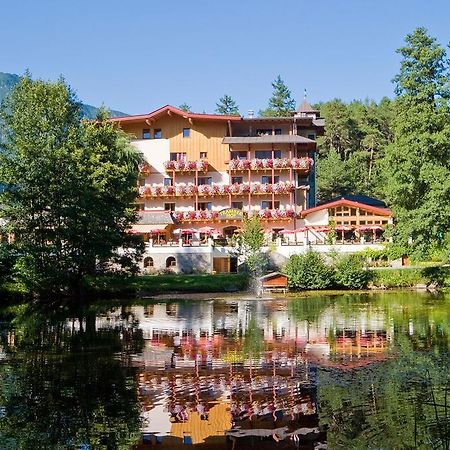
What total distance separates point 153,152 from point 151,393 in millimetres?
47830

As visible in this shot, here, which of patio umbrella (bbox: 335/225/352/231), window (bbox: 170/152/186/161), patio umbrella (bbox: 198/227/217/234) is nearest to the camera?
patio umbrella (bbox: 335/225/352/231)

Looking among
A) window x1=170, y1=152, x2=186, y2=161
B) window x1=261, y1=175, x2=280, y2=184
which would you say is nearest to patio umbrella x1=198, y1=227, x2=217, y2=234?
window x1=261, y1=175, x2=280, y2=184

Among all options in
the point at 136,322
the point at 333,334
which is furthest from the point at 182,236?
the point at 333,334

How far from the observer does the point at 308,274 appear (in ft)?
141

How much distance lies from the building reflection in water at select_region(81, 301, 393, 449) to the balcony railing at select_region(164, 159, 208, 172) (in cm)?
2984

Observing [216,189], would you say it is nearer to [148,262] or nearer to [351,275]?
[148,262]

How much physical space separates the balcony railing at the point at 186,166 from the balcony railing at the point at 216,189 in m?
1.56

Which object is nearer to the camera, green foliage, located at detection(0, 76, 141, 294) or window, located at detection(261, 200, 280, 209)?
green foliage, located at detection(0, 76, 141, 294)

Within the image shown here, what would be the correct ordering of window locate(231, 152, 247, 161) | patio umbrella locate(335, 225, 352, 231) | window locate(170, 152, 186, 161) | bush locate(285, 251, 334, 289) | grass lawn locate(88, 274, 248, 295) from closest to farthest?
grass lawn locate(88, 274, 248, 295) → bush locate(285, 251, 334, 289) → patio umbrella locate(335, 225, 352, 231) → window locate(231, 152, 247, 161) → window locate(170, 152, 186, 161)

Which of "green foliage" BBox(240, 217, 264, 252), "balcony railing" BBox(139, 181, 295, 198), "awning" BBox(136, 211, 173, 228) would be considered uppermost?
"balcony railing" BBox(139, 181, 295, 198)

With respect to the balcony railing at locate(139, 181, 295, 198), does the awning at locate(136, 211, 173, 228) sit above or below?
below

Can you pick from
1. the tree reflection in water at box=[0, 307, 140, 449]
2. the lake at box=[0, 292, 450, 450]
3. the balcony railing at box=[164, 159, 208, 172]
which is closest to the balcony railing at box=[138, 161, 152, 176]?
the balcony railing at box=[164, 159, 208, 172]

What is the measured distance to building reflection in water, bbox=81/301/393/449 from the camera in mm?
10250

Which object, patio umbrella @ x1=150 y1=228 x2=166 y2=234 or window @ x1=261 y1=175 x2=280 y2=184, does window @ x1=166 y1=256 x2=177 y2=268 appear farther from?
window @ x1=261 y1=175 x2=280 y2=184
